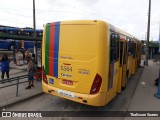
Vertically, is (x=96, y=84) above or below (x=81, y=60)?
below

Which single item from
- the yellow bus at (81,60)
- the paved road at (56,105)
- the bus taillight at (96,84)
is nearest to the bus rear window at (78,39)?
the yellow bus at (81,60)

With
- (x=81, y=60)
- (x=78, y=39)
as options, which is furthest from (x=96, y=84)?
(x=78, y=39)

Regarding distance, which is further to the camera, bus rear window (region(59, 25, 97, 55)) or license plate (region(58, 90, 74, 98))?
license plate (region(58, 90, 74, 98))

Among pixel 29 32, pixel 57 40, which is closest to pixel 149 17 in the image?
pixel 29 32

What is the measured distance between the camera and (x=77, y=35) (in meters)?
5.32

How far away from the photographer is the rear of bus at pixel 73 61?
510cm

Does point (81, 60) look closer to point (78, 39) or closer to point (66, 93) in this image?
point (78, 39)

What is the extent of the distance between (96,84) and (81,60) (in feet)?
A: 2.69

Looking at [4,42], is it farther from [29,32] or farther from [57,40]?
[57,40]

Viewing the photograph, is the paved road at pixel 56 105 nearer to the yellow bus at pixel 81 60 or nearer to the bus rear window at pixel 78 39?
the yellow bus at pixel 81 60

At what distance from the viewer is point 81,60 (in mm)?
5281

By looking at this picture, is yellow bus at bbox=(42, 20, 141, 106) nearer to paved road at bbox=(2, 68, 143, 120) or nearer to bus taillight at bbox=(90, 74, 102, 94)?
bus taillight at bbox=(90, 74, 102, 94)

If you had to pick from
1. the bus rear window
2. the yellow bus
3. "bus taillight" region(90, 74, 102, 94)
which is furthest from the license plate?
the bus rear window

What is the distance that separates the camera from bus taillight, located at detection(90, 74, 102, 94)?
16.6 ft
